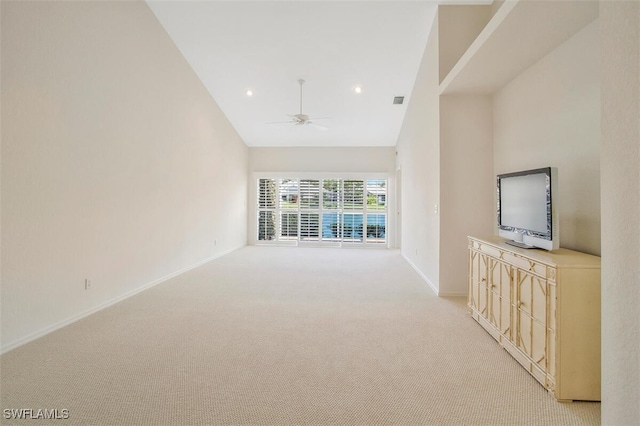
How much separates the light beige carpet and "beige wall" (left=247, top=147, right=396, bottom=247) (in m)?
4.65

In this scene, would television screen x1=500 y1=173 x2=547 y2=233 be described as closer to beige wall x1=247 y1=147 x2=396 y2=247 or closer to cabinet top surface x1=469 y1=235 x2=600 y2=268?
cabinet top surface x1=469 y1=235 x2=600 y2=268

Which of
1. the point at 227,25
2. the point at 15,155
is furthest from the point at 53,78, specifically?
the point at 227,25

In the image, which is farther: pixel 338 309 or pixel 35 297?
pixel 338 309

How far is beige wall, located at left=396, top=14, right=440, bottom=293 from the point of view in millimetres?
3762

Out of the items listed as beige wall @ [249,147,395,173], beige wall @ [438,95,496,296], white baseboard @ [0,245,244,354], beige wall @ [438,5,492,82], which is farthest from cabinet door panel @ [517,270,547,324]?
beige wall @ [249,147,395,173]

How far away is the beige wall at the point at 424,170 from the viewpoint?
12.3 ft

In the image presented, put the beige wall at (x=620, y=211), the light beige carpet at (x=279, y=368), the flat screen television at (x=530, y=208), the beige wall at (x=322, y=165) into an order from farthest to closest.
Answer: the beige wall at (x=322, y=165), the flat screen television at (x=530, y=208), the light beige carpet at (x=279, y=368), the beige wall at (x=620, y=211)

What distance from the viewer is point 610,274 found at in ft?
4.14

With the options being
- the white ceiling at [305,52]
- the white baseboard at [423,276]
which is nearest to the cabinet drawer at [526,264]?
the white baseboard at [423,276]

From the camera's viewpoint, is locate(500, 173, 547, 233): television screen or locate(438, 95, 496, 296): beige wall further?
locate(438, 95, 496, 296): beige wall

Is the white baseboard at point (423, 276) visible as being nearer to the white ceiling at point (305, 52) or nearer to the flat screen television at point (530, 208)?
the flat screen television at point (530, 208)

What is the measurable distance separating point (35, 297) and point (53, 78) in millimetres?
1956

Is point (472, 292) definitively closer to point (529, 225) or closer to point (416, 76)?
point (529, 225)

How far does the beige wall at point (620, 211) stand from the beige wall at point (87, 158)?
3.84 m
